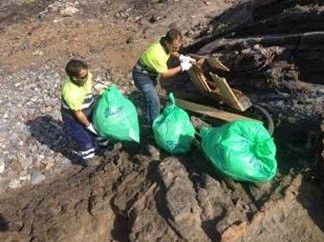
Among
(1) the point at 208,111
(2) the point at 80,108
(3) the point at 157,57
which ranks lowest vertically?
(1) the point at 208,111

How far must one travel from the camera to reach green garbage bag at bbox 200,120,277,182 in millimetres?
5477

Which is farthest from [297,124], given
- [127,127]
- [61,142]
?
[61,142]

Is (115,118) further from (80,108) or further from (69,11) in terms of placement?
(69,11)

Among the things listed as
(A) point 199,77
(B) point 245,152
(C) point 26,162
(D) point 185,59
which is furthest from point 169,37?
(C) point 26,162

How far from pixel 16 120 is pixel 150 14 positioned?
422cm

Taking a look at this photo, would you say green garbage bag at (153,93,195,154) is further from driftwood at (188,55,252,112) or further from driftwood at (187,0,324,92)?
driftwood at (187,0,324,92)

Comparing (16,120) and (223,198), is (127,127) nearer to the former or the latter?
(223,198)

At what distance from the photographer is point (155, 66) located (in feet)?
21.8

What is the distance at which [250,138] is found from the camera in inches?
219

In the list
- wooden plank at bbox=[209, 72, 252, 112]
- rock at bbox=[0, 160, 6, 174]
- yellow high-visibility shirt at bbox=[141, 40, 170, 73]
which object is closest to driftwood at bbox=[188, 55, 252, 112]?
wooden plank at bbox=[209, 72, 252, 112]

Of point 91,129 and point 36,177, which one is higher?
point 91,129

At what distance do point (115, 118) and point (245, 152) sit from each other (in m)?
1.76

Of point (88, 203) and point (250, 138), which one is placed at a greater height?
point (250, 138)

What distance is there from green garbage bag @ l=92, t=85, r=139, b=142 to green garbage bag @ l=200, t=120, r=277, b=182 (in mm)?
1351
